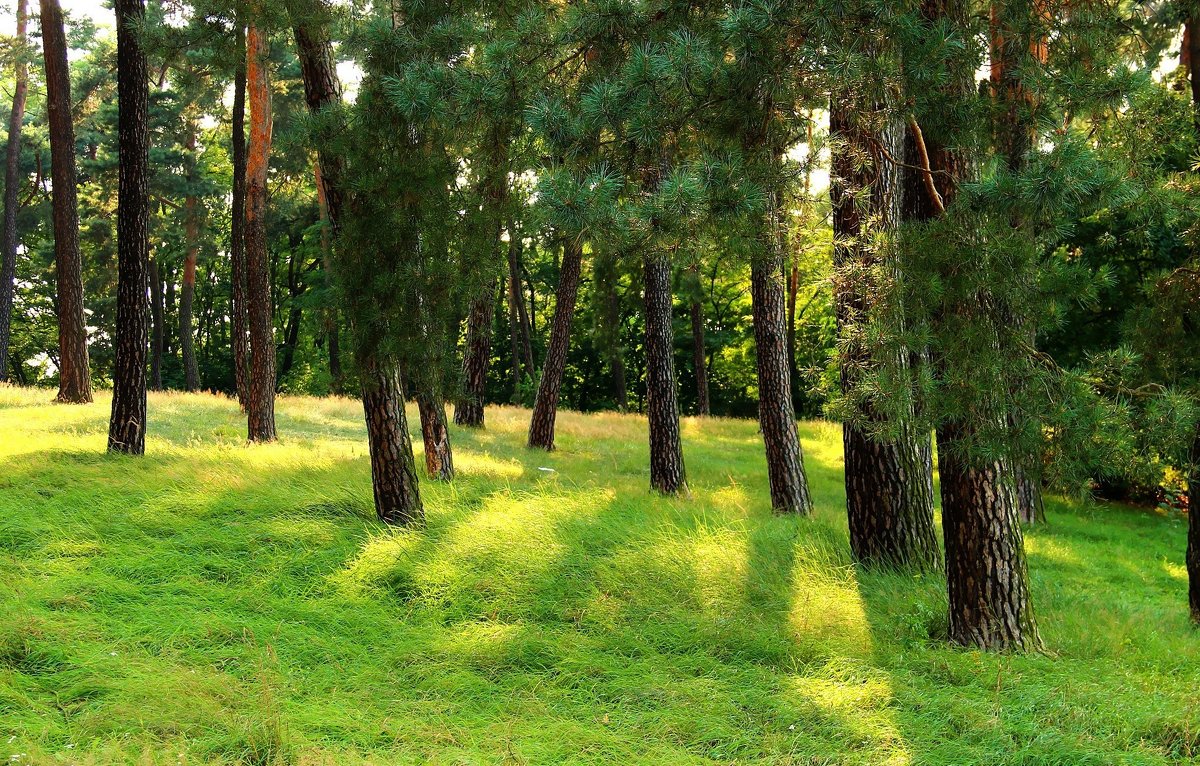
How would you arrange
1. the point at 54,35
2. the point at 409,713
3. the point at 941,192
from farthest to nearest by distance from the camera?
the point at 54,35 → the point at 941,192 → the point at 409,713

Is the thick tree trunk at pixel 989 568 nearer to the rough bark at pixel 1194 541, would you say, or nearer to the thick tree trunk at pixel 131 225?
the rough bark at pixel 1194 541

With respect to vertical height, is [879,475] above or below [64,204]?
below

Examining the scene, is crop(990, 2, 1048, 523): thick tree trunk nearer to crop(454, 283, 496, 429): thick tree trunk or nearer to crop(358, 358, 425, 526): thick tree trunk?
crop(358, 358, 425, 526): thick tree trunk

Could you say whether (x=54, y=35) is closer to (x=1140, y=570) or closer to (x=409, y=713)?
(x=409, y=713)

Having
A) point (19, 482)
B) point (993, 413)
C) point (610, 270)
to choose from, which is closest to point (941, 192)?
point (993, 413)

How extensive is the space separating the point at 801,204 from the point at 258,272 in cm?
839

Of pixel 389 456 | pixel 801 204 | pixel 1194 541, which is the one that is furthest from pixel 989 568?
pixel 389 456

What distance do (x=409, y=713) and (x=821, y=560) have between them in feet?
11.6

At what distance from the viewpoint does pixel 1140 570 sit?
10.1 metres

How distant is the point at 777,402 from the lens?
9.26 m

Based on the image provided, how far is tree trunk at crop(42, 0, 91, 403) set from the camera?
12.7 meters

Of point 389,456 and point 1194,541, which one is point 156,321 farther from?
point 1194,541

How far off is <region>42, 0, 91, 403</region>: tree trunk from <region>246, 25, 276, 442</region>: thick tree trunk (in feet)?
11.4

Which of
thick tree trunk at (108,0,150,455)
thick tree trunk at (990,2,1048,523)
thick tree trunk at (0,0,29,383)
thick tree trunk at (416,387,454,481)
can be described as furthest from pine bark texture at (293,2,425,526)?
thick tree trunk at (0,0,29,383)
